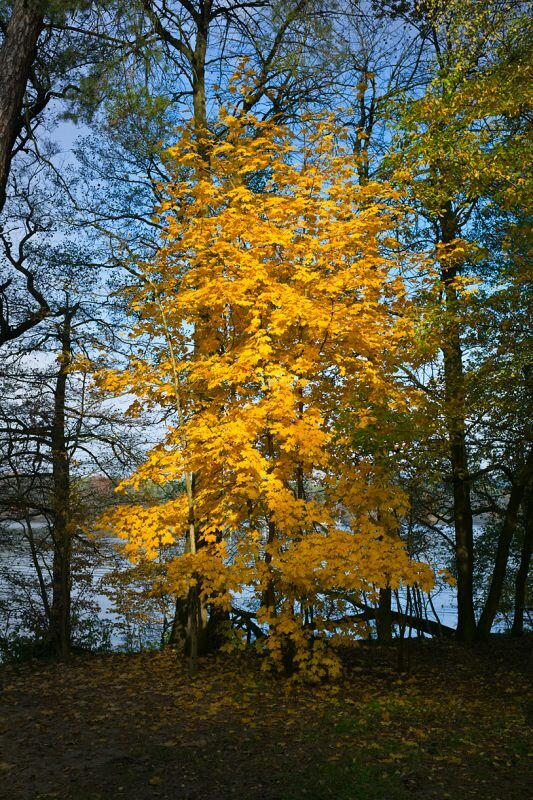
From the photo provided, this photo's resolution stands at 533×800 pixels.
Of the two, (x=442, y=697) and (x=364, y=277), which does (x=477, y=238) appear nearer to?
(x=364, y=277)

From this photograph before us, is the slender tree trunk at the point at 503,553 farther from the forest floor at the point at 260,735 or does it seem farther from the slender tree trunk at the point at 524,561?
the forest floor at the point at 260,735

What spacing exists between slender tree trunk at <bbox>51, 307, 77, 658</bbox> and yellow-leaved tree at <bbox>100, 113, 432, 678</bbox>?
2.15 meters

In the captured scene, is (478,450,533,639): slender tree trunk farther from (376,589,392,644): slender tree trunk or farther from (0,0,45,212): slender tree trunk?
(0,0,45,212): slender tree trunk

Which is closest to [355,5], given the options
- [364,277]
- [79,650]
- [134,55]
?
[134,55]

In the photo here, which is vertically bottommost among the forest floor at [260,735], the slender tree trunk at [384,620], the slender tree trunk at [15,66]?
the forest floor at [260,735]

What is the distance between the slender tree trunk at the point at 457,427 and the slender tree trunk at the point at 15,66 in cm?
569

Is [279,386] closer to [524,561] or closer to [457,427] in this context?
[457,427]

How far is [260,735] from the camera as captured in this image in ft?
20.4

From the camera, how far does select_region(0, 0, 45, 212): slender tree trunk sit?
18.3 ft

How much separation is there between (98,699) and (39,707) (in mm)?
656

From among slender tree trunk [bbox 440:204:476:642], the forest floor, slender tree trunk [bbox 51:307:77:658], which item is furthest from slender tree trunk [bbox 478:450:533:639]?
slender tree trunk [bbox 51:307:77:658]

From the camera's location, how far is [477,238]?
12.4 meters

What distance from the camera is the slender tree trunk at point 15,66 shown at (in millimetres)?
5570

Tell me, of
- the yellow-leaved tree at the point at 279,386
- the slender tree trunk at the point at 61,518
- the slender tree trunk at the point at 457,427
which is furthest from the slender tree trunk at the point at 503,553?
the slender tree trunk at the point at 61,518
